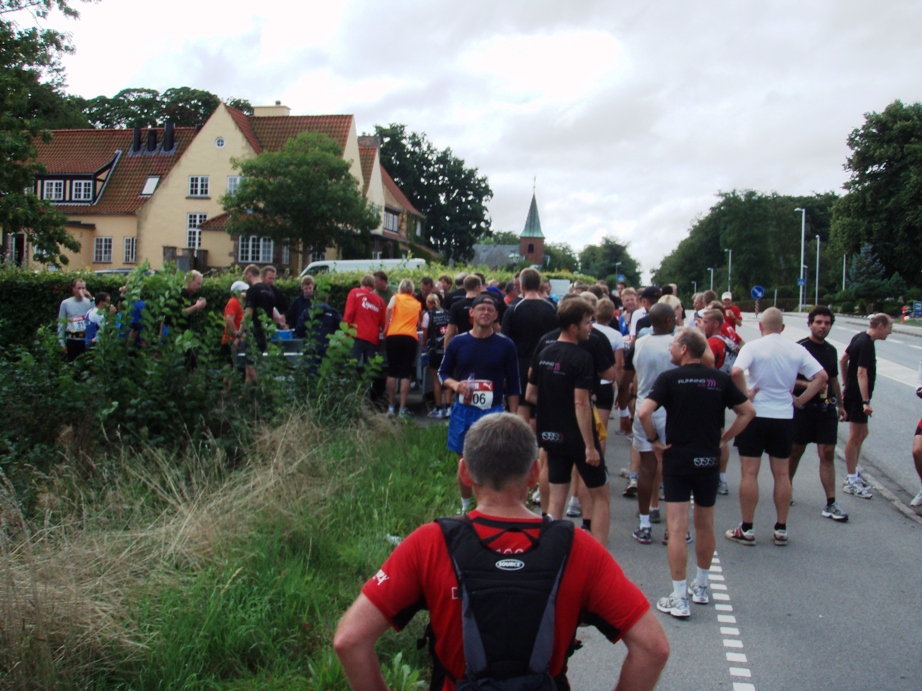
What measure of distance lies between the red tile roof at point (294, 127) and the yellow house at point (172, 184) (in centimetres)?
6

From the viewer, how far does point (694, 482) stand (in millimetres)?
5543

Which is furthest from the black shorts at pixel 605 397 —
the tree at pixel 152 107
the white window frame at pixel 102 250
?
the tree at pixel 152 107

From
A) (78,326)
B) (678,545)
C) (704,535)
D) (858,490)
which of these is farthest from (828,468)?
(78,326)

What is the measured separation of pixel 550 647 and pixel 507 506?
391 mm

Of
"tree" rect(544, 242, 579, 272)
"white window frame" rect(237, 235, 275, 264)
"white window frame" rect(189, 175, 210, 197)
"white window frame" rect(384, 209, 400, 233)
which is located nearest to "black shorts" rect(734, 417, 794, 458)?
Answer: "white window frame" rect(237, 235, 275, 264)

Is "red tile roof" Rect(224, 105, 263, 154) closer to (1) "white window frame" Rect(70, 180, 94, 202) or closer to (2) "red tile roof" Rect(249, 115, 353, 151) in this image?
(2) "red tile roof" Rect(249, 115, 353, 151)

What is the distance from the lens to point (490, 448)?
98.3 inches

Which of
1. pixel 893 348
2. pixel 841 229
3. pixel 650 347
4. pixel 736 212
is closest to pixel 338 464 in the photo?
pixel 650 347

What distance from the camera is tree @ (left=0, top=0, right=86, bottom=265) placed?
25609mm

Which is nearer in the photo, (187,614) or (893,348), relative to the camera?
(187,614)

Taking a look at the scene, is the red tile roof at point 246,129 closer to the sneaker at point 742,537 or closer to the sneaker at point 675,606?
the sneaker at point 742,537

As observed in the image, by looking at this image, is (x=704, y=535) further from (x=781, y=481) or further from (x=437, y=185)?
(x=437, y=185)

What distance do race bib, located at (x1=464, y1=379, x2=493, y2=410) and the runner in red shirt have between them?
14.4ft

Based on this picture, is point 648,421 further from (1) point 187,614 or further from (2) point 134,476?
(2) point 134,476
